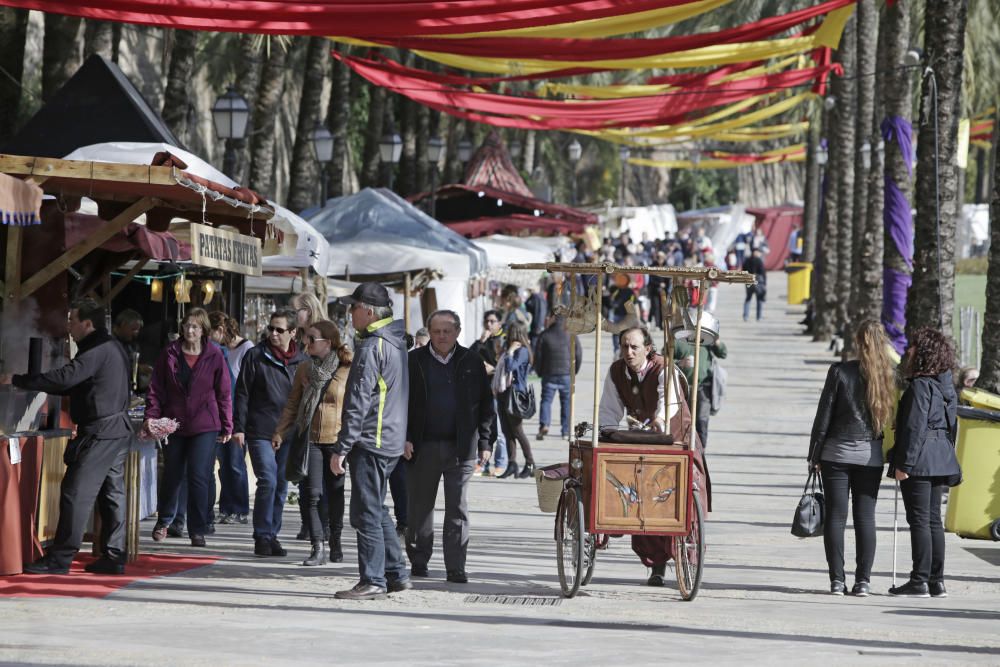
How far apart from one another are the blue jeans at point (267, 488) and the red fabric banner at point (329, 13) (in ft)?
10.2

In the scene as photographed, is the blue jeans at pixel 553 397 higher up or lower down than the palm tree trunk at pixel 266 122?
lower down

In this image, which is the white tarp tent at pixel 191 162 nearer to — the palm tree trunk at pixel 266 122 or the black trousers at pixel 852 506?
the black trousers at pixel 852 506

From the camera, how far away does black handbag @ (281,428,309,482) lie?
37.6ft

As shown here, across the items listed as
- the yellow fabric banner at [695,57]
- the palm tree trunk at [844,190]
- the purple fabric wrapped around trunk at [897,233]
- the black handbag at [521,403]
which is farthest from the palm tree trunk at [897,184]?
the palm tree trunk at [844,190]

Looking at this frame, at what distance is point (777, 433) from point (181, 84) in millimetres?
9481

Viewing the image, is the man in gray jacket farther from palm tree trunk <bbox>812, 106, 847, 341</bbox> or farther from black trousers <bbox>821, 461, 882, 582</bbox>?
palm tree trunk <bbox>812, 106, 847, 341</bbox>

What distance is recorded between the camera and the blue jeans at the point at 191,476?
12.3 meters

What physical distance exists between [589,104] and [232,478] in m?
13.5

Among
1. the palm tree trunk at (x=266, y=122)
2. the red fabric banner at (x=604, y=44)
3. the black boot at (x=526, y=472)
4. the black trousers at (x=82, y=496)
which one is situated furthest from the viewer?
the palm tree trunk at (x=266, y=122)

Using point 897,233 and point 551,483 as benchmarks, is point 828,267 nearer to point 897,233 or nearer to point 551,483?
point 897,233

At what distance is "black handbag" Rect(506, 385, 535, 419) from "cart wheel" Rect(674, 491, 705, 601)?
18.5ft

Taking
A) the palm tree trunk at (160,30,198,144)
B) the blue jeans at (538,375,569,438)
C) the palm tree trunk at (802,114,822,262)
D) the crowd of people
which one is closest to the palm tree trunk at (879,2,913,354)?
the blue jeans at (538,375,569,438)

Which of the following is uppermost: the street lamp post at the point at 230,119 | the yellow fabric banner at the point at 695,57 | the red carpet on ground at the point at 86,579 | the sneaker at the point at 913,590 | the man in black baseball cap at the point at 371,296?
the yellow fabric banner at the point at 695,57

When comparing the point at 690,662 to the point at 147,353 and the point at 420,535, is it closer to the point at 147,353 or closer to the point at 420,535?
the point at 420,535
